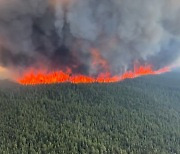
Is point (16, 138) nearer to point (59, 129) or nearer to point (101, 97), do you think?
point (59, 129)

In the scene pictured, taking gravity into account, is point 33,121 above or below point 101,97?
below

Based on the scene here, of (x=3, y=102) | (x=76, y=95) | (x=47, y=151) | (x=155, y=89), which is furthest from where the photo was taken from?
(x=155, y=89)

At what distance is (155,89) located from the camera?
158 m

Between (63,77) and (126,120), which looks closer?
(126,120)

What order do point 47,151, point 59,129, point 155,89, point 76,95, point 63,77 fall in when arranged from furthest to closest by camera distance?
point 155,89 < point 63,77 < point 76,95 < point 59,129 < point 47,151

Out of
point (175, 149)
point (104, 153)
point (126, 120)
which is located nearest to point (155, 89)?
point (126, 120)

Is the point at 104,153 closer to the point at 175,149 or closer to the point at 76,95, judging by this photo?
the point at 175,149

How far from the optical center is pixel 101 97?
435 feet

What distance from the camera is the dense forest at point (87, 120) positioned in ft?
318

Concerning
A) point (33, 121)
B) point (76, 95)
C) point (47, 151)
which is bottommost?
point (47, 151)

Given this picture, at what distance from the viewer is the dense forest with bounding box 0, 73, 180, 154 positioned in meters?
97.1

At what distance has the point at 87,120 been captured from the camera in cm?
11369

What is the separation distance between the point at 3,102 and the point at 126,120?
26.0m

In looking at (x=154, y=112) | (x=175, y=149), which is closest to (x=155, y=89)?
(x=154, y=112)
